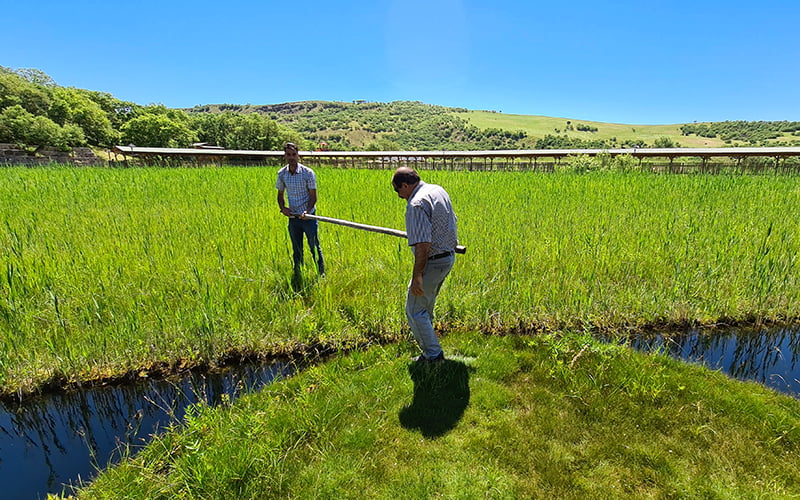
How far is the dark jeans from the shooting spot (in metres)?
4.72

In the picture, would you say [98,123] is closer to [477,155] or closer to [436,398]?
[477,155]

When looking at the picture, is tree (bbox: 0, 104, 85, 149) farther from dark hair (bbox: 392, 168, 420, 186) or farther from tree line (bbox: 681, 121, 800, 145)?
tree line (bbox: 681, 121, 800, 145)

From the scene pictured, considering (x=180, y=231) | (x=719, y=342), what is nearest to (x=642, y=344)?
(x=719, y=342)

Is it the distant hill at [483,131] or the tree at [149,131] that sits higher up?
the distant hill at [483,131]

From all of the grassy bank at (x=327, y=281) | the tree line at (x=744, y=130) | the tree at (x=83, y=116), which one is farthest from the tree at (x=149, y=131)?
the tree line at (x=744, y=130)

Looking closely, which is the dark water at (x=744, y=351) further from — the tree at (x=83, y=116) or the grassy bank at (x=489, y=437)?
the tree at (x=83, y=116)

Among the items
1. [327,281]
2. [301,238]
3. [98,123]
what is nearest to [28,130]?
[98,123]

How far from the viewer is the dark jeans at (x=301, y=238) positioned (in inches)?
186

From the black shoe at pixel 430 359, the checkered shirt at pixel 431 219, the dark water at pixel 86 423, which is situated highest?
the checkered shirt at pixel 431 219

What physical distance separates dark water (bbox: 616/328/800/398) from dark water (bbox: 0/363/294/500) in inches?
165

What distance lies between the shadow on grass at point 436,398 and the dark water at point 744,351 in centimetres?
202

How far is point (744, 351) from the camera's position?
12.3 feet

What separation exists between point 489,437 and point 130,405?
306 cm

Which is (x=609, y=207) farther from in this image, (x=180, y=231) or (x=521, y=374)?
(x=180, y=231)
